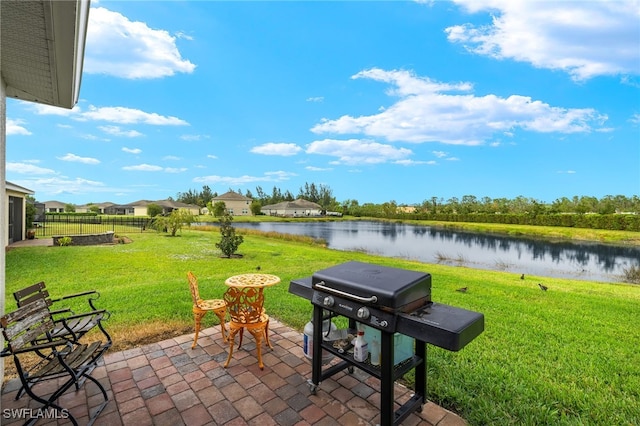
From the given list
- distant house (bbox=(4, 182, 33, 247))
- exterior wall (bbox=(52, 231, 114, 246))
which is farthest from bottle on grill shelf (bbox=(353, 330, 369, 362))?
distant house (bbox=(4, 182, 33, 247))

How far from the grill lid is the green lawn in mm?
1205

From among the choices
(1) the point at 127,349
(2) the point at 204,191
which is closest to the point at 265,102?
(1) the point at 127,349

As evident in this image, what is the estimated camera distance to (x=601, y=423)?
2.29 meters

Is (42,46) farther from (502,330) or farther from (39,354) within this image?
(502,330)

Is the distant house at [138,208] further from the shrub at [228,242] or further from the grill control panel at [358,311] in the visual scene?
the grill control panel at [358,311]

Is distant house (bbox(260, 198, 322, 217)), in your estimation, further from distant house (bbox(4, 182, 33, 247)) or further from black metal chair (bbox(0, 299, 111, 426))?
black metal chair (bbox(0, 299, 111, 426))

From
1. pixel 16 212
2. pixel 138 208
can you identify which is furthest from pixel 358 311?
pixel 138 208

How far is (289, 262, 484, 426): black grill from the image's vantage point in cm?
184

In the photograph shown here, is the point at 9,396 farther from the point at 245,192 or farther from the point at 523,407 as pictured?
the point at 245,192

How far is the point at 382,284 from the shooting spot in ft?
7.02

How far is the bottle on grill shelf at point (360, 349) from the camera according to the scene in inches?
94.6

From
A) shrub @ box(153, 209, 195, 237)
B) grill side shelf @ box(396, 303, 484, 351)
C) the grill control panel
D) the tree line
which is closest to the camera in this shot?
grill side shelf @ box(396, 303, 484, 351)

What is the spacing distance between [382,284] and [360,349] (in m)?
0.68

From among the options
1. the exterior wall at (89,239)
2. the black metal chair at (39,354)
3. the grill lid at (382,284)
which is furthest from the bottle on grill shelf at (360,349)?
the exterior wall at (89,239)
